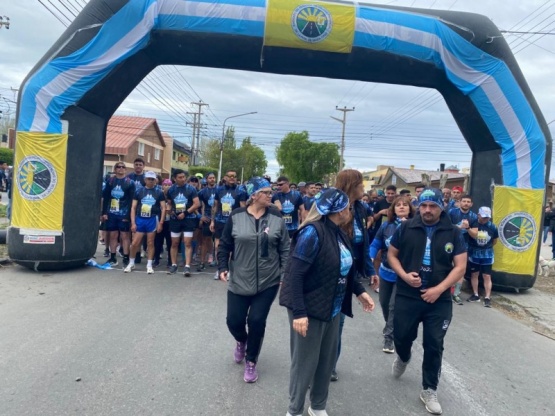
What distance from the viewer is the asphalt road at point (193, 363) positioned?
3.49 meters

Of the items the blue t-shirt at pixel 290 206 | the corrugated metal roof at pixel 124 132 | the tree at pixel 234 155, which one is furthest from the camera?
the tree at pixel 234 155

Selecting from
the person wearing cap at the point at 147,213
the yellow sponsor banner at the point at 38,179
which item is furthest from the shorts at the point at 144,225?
the yellow sponsor banner at the point at 38,179

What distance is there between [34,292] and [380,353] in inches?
197

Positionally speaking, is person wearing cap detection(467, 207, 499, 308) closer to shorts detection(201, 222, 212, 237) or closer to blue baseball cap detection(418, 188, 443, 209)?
blue baseball cap detection(418, 188, 443, 209)

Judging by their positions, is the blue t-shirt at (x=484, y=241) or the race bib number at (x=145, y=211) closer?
the blue t-shirt at (x=484, y=241)

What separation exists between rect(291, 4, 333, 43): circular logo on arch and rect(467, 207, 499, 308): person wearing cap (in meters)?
4.26

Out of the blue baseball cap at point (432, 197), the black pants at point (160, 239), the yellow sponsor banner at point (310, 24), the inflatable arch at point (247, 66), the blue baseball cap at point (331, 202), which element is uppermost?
the yellow sponsor banner at point (310, 24)

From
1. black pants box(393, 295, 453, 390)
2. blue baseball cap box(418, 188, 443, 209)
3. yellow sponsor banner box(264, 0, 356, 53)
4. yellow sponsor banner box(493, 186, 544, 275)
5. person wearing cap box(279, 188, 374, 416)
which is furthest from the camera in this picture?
yellow sponsor banner box(493, 186, 544, 275)

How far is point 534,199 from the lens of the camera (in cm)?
812

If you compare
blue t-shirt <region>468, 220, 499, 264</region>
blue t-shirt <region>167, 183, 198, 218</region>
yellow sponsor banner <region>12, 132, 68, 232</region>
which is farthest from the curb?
yellow sponsor banner <region>12, 132, 68, 232</region>

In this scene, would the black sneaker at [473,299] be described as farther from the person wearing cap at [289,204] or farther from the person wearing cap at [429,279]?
the person wearing cap at [429,279]

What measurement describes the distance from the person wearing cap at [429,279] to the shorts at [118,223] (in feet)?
21.0

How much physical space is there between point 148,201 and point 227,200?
148cm

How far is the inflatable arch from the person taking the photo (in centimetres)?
749
